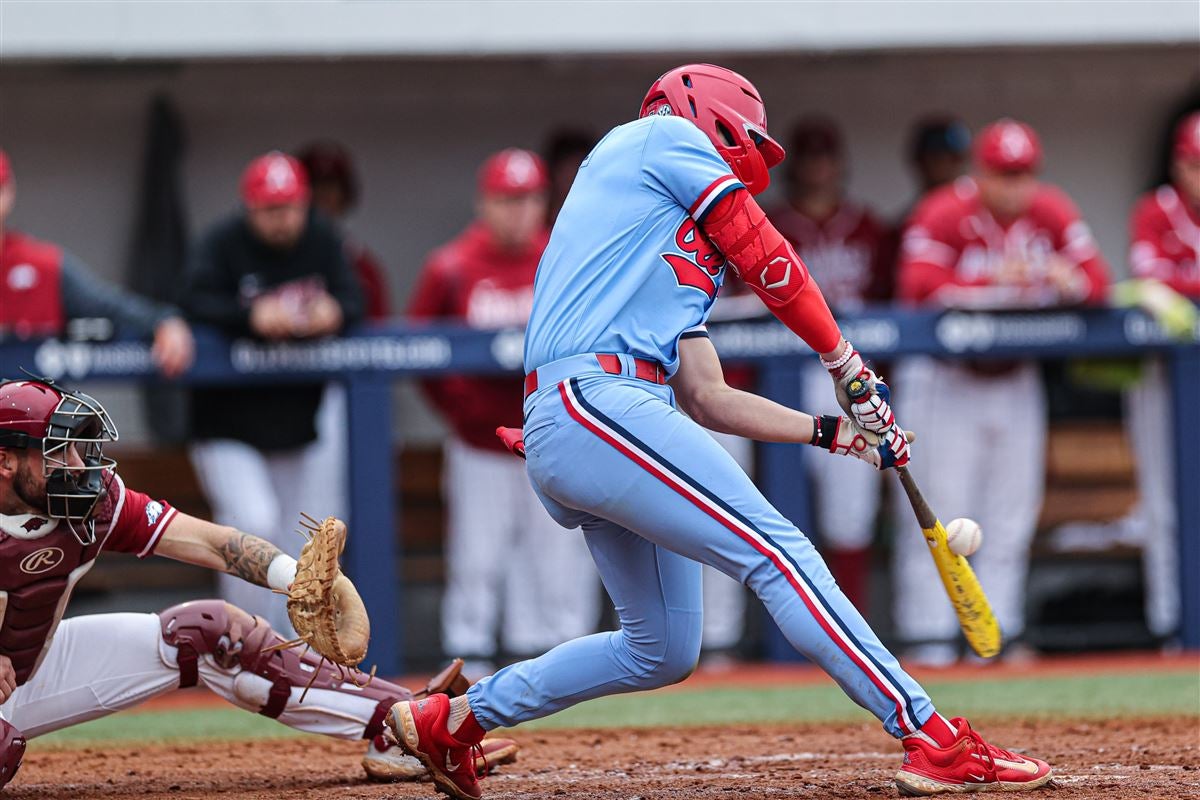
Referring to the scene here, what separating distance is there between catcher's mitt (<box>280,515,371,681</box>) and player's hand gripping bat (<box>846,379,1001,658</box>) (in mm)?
1305

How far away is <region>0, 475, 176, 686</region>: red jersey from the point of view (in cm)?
395

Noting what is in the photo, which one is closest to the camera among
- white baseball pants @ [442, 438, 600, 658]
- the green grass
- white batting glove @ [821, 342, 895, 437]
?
white batting glove @ [821, 342, 895, 437]

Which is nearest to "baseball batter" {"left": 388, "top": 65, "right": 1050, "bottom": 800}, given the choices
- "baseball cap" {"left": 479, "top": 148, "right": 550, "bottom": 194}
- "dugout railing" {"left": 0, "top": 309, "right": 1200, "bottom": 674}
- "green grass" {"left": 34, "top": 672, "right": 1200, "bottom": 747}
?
"green grass" {"left": 34, "top": 672, "right": 1200, "bottom": 747}

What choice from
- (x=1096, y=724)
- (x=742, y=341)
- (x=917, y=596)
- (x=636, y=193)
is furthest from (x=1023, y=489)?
(x=636, y=193)

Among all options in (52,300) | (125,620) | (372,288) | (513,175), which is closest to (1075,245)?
(513,175)

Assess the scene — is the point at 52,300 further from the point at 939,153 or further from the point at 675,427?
the point at 939,153

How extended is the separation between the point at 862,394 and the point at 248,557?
1.50m

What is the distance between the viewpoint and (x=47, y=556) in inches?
156

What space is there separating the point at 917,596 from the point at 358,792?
136 inches

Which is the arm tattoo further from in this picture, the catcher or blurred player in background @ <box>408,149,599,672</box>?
blurred player in background @ <box>408,149,599,672</box>

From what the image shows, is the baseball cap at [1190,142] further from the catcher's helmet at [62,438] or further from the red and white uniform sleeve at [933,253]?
the catcher's helmet at [62,438]

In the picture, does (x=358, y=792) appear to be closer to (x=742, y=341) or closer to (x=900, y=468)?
(x=900, y=468)

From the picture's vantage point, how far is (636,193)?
3711mm

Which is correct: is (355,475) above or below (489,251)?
below
